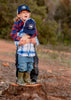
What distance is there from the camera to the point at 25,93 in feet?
12.9

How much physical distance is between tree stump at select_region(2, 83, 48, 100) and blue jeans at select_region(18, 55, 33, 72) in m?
0.32

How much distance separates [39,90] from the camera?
4102mm

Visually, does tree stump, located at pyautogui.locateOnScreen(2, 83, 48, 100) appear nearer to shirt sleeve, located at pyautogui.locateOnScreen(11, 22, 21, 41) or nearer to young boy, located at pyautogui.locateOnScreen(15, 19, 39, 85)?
young boy, located at pyautogui.locateOnScreen(15, 19, 39, 85)

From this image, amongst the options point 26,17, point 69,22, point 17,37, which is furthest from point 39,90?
point 69,22

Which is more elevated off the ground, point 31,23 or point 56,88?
point 31,23

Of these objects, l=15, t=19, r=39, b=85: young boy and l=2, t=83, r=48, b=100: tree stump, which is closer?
l=15, t=19, r=39, b=85: young boy

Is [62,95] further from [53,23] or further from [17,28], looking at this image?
[53,23]

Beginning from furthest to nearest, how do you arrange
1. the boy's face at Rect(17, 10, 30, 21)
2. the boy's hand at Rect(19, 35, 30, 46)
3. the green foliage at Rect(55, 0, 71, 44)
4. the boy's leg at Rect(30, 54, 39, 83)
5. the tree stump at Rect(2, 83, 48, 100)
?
the green foliage at Rect(55, 0, 71, 44) < the boy's leg at Rect(30, 54, 39, 83) < the tree stump at Rect(2, 83, 48, 100) < the boy's face at Rect(17, 10, 30, 21) < the boy's hand at Rect(19, 35, 30, 46)

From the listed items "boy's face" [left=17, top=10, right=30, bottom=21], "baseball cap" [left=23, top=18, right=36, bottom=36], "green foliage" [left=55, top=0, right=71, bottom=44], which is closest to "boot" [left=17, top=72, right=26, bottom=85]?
"baseball cap" [left=23, top=18, right=36, bottom=36]

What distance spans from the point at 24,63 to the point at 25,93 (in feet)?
1.78

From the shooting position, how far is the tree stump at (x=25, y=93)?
3.93 m

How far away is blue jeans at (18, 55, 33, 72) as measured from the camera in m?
3.79

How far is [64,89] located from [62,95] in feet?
1.89

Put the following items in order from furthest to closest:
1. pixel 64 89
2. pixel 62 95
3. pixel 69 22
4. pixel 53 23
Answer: pixel 69 22, pixel 53 23, pixel 64 89, pixel 62 95
